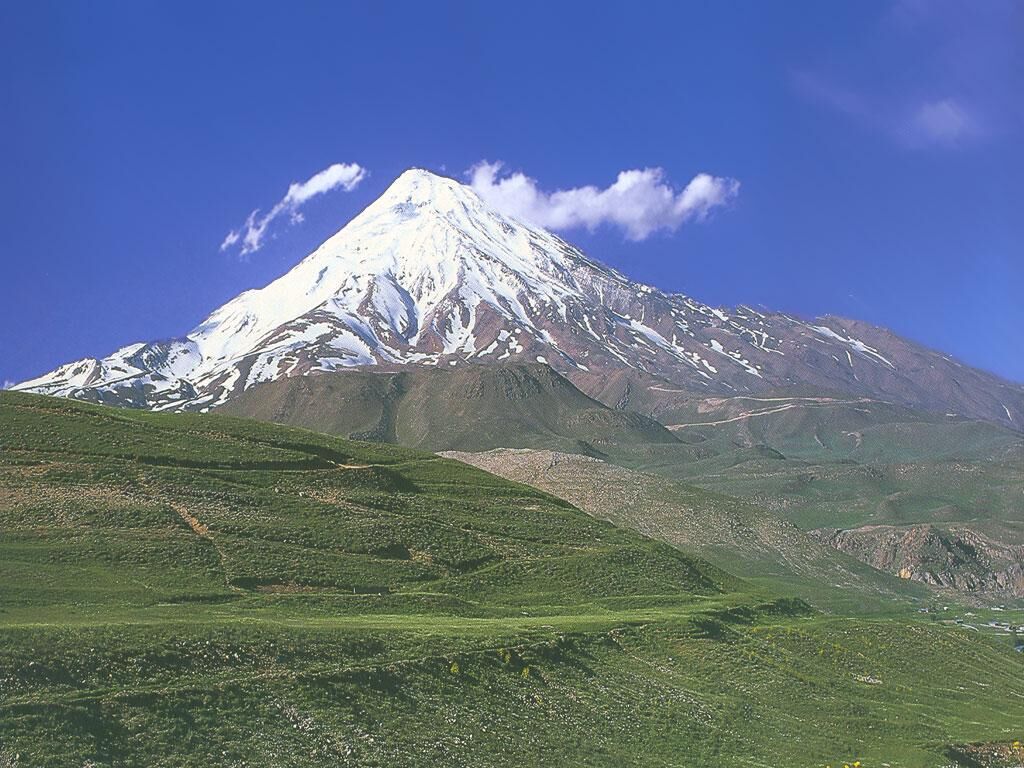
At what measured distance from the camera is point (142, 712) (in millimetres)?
34875

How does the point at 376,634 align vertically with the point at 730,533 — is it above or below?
below

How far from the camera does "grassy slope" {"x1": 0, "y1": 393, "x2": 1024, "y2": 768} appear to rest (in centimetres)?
3705

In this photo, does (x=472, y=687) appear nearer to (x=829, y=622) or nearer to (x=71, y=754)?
(x=71, y=754)

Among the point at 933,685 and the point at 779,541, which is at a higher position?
the point at 779,541

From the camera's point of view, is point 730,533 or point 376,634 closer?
point 376,634

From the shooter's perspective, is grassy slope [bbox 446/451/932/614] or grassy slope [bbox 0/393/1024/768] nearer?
grassy slope [bbox 0/393/1024/768]

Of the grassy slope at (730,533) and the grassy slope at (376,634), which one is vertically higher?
the grassy slope at (730,533)

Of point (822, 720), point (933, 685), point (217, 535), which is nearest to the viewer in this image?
point (822, 720)

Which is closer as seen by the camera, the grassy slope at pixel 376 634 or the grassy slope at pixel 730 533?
the grassy slope at pixel 376 634

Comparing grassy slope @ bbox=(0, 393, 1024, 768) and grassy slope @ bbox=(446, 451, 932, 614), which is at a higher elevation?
grassy slope @ bbox=(446, 451, 932, 614)

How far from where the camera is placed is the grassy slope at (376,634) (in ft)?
122

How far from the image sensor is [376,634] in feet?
155

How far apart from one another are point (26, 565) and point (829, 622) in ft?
215

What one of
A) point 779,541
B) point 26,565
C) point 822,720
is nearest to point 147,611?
point 26,565
